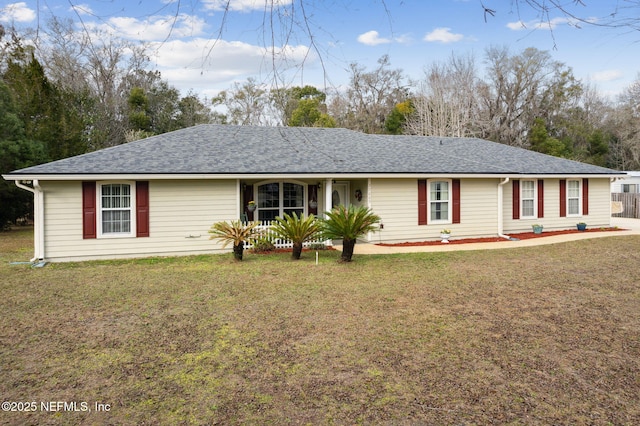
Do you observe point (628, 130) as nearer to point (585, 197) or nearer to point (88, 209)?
point (585, 197)

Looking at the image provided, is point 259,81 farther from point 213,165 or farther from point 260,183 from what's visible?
point 260,183

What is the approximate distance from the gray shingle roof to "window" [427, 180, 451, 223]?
632mm

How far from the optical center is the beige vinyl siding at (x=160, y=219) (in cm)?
1193

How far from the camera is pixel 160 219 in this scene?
42.0ft

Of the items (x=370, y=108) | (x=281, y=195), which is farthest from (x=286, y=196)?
(x=370, y=108)

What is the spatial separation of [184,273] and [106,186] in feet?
14.3

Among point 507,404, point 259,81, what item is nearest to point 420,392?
point 507,404

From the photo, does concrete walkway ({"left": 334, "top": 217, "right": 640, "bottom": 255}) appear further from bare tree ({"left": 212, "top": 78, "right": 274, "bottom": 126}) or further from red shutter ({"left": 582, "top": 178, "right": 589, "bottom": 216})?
bare tree ({"left": 212, "top": 78, "right": 274, "bottom": 126})

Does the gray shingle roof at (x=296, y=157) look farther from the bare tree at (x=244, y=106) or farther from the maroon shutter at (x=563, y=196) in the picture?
the bare tree at (x=244, y=106)

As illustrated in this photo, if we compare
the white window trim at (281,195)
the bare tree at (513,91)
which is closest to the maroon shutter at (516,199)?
the white window trim at (281,195)

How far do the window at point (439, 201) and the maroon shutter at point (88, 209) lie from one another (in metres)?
11.1

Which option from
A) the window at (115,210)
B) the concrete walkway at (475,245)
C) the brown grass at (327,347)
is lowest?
the brown grass at (327,347)

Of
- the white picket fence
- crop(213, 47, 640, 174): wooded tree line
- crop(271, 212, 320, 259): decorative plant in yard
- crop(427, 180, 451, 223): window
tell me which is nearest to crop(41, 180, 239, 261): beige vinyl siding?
the white picket fence

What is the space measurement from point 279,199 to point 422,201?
5290 mm
